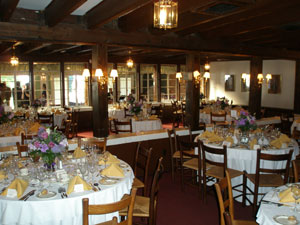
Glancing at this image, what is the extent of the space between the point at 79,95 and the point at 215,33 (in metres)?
7.53

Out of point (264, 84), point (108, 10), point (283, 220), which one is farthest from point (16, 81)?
point (283, 220)

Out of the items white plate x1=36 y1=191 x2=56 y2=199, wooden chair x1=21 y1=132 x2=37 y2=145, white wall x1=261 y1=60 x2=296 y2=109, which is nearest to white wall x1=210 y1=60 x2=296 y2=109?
white wall x1=261 y1=60 x2=296 y2=109

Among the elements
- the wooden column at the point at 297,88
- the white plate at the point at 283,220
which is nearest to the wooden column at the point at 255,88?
the wooden column at the point at 297,88

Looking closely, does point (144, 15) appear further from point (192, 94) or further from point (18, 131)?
point (18, 131)

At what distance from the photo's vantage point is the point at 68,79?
12.9 metres

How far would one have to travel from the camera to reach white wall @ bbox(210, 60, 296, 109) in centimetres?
1329

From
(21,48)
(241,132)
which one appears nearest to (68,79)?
(21,48)

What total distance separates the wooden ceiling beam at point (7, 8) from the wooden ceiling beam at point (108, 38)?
0.85ft

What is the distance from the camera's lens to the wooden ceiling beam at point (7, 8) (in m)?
4.32

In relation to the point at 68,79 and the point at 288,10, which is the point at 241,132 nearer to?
the point at 288,10

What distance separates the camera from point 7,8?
459 centimetres

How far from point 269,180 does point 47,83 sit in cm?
1030

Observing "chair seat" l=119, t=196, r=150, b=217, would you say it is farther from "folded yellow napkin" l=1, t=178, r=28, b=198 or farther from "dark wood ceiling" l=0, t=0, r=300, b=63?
"dark wood ceiling" l=0, t=0, r=300, b=63

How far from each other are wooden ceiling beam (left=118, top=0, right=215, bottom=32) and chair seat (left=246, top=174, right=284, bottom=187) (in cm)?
263
